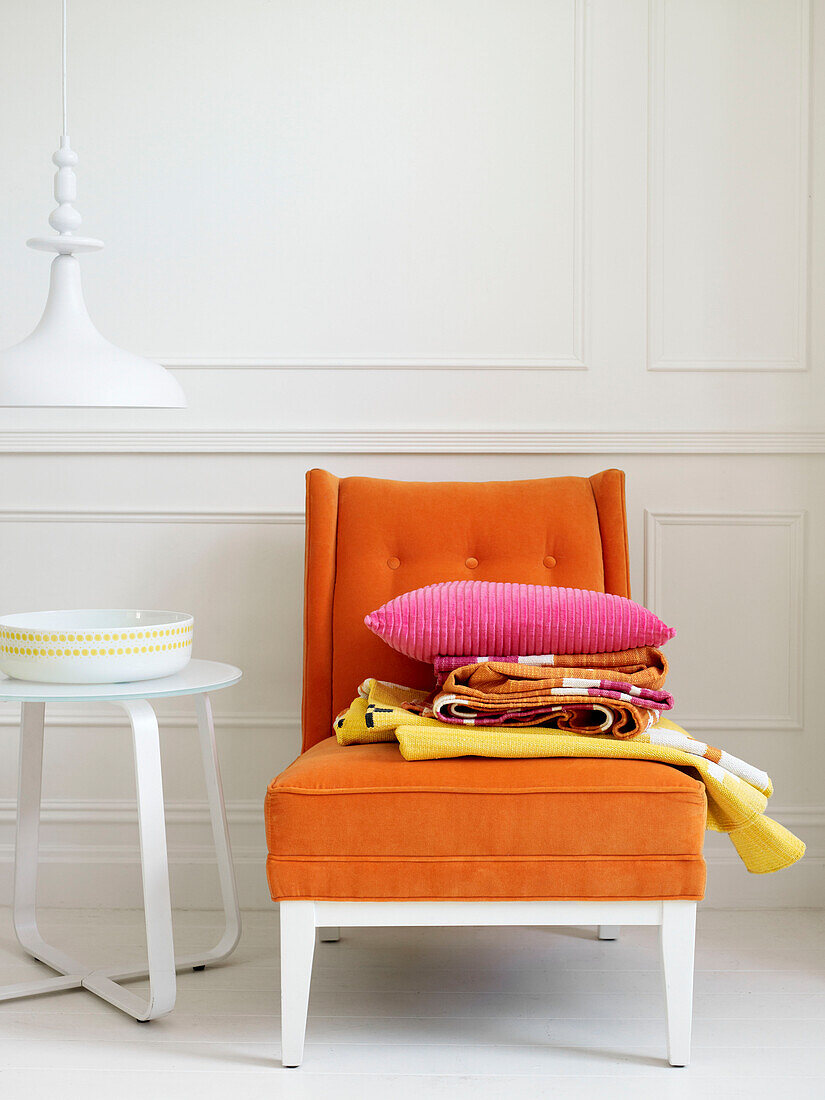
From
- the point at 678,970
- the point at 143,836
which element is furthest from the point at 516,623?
the point at 143,836

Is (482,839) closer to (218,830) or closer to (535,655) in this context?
(535,655)

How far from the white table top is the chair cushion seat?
27 cm

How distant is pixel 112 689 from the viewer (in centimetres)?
157

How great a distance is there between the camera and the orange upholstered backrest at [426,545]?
1911 mm

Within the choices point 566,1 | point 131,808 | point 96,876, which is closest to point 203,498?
point 131,808

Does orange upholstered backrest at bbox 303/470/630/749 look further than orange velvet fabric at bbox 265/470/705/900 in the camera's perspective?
Yes

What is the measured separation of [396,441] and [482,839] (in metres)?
1.03

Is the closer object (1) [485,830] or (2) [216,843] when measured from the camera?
(1) [485,830]

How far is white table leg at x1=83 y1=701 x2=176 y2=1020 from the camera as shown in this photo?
1.56 metres

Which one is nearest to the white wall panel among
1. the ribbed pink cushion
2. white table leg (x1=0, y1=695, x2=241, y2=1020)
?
the ribbed pink cushion

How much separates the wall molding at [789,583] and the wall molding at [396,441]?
0.45 feet

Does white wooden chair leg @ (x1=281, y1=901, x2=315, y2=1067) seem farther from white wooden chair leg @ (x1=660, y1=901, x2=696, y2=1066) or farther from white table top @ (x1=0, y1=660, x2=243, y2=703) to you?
white wooden chair leg @ (x1=660, y1=901, x2=696, y2=1066)

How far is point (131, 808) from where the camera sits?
7.26 ft

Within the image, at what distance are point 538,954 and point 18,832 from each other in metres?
0.98
